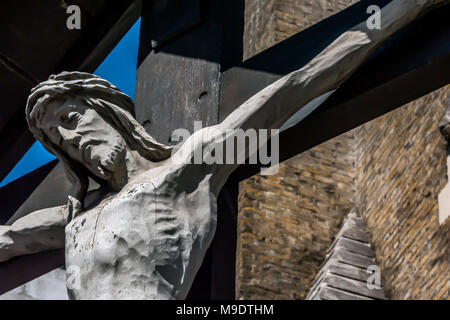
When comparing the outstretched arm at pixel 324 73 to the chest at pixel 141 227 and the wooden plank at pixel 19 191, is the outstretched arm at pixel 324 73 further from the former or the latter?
the wooden plank at pixel 19 191

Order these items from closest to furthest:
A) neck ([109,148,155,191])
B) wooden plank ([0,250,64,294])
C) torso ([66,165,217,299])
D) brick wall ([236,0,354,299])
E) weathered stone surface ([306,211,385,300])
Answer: torso ([66,165,217,299]) → neck ([109,148,155,191]) → wooden plank ([0,250,64,294]) → weathered stone surface ([306,211,385,300]) → brick wall ([236,0,354,299])

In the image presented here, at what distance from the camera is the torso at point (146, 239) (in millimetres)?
2643

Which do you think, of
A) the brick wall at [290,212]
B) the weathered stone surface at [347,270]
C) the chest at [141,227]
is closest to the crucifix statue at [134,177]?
the chest at [141,227]

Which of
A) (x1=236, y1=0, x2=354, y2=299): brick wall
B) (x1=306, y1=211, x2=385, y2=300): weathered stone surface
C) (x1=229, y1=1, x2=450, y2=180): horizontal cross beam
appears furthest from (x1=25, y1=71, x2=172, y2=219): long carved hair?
(x1=306, y1=211, x2=385, y2=300): weathered stone surface

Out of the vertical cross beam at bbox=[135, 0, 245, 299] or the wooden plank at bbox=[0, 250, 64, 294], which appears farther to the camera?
the wooden plank at bbox=[0, 250, 64, 294]

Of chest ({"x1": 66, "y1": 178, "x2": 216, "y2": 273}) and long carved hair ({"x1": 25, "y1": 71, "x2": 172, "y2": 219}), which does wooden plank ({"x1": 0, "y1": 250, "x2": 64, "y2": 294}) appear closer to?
long carved hair ({"x1": 25, "y1": 71, "x2": 172, "y2": 219})

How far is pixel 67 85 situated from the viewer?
301cm

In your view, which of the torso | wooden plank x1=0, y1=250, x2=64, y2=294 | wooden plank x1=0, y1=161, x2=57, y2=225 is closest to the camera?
the torso

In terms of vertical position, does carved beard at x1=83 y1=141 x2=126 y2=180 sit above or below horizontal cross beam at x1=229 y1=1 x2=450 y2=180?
below

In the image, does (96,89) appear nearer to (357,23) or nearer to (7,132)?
(357,23)

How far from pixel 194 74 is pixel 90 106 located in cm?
41

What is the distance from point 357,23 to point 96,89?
0.73 meters

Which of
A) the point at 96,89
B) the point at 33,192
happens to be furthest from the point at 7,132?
the point at 96,89

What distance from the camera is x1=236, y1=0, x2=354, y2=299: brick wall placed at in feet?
43.8
